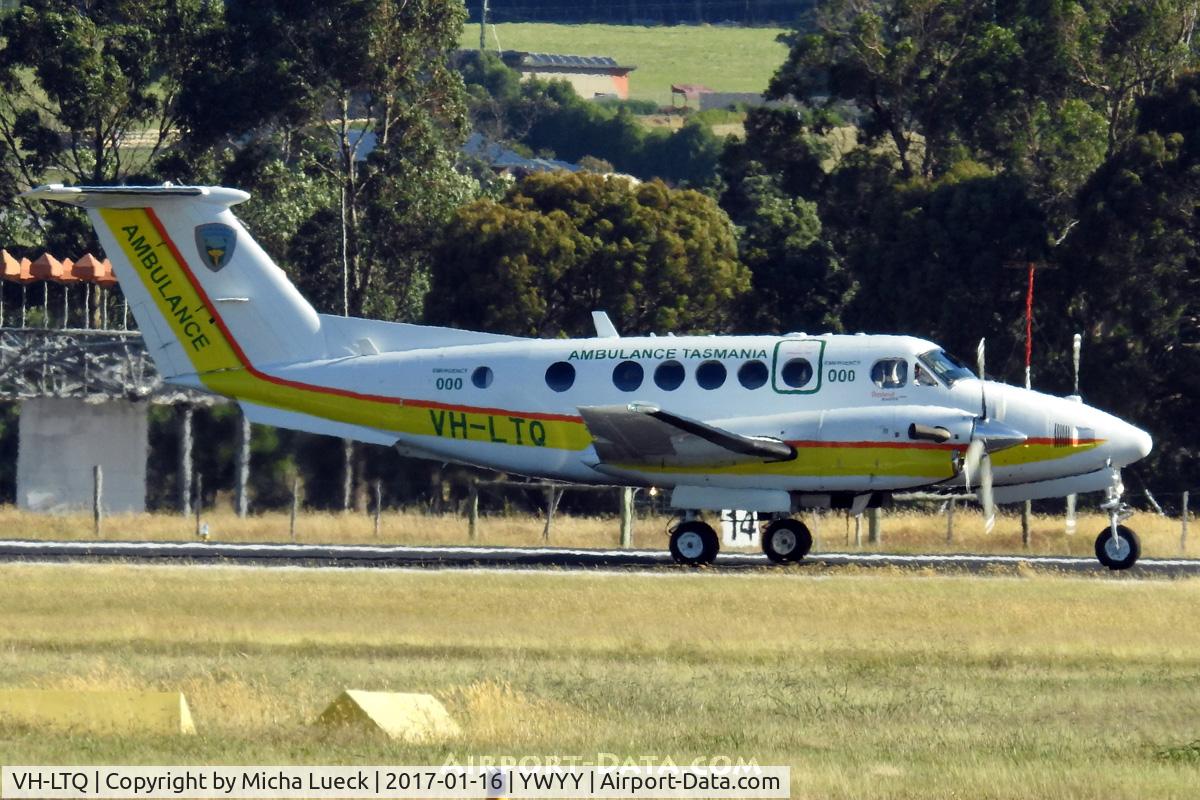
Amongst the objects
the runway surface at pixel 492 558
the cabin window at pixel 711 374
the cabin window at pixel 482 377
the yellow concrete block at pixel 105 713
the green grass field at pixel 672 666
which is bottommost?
the runway surface at pixel 492 558

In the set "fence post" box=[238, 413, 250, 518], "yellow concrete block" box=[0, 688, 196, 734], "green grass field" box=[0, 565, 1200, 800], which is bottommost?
"fence post" box=[238, 413, 250, 518]

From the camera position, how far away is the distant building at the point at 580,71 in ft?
564

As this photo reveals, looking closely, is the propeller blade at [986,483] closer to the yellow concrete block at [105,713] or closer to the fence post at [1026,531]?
the fence post at [1026,531]

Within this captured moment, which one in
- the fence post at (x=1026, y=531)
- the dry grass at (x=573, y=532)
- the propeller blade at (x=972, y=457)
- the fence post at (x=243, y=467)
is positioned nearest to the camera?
the propeller blade at (x=972, y=457)

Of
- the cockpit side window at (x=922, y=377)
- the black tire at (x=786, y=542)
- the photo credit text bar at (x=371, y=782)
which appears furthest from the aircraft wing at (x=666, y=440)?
the photo credit text bar at (x=371, y=782)

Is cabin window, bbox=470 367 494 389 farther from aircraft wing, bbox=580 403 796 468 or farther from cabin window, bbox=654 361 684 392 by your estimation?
cabin window, bbox=654 361 684 392

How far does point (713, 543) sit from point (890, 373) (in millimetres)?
3850

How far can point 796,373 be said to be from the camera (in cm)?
2964

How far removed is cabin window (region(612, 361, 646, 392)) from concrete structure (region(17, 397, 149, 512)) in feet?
65.5

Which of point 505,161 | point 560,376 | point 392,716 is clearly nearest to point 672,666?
point 392,716

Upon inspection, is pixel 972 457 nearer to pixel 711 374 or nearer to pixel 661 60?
pixel 711 374

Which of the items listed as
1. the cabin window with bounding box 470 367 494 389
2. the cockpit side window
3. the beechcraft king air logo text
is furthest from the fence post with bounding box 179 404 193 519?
the cockpit side window

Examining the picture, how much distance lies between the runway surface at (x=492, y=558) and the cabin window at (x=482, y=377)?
2845mm

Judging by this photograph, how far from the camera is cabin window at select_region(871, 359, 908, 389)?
95.7 ft
